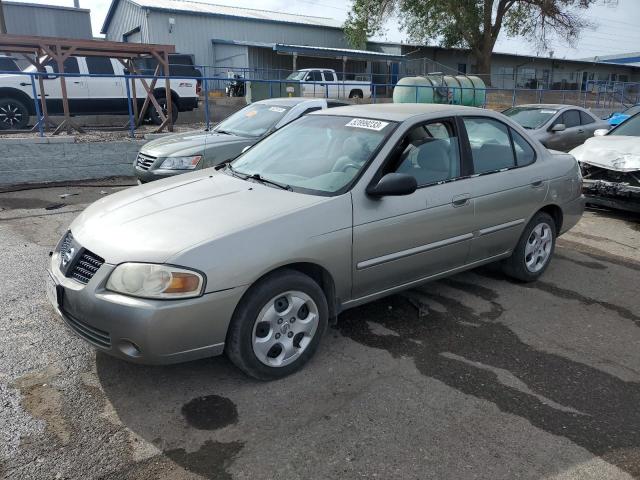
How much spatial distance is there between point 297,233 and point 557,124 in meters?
9.52

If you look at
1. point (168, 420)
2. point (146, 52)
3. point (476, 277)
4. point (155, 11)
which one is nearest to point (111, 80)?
point (146, 52)

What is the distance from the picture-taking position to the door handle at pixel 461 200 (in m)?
3.94

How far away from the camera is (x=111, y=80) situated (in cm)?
1337

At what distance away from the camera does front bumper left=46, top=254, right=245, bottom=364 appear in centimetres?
269

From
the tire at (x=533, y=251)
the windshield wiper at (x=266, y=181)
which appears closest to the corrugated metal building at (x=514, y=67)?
the tire at (x=533, y=251)

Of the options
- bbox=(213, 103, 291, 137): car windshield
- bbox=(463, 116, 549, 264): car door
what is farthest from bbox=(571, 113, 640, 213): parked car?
bbox=(213, 103, 291, 137): car windshield

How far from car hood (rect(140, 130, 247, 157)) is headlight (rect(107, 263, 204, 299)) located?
4.64 metres

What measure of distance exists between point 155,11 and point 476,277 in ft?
97.7

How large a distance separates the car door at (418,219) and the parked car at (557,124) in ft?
24.3

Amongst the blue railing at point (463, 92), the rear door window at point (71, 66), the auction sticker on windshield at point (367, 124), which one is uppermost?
the rear door window at point (71, 66)

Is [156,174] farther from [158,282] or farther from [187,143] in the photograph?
[158,282]

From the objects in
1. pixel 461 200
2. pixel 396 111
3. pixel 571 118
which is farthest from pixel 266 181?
pixel 571 118

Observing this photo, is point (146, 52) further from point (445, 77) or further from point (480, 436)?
point (445, 77)

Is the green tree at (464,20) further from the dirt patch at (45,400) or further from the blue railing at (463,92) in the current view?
the dirt patch at (45,400)
